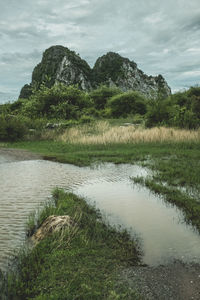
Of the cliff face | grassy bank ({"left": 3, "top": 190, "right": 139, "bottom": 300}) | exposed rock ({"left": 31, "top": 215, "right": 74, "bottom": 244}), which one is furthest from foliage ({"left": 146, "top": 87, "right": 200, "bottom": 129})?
the cliff face

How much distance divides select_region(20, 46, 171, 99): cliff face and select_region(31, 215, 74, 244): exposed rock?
94945 mm

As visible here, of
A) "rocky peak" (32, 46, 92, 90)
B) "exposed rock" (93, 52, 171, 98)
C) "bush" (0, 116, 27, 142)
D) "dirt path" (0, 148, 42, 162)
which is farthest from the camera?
"exposed rock" (93, 52, 171, 98)

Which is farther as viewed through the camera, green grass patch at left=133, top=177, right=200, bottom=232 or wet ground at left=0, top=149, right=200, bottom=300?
green grass patch at left=133, top=177, right=200, bottom=232

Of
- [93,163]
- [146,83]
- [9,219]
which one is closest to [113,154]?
[93,163]

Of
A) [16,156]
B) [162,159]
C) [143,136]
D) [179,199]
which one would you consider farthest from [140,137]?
[179,199]

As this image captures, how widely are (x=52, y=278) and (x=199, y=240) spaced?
8.97 feet

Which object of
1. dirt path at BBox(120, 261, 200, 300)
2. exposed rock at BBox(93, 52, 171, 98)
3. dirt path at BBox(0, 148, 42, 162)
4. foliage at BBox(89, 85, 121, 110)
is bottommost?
dirt path at BBox(120, 261, 200, 300)

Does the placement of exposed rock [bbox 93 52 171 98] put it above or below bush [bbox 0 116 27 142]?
above

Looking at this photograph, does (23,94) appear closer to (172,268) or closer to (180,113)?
(180,113)

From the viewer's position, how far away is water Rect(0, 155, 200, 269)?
4516 mm

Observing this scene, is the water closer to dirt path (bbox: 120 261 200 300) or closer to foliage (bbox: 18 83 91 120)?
dirt path (bbox: 120 261 200 300)

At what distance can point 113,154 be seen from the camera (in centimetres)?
1396

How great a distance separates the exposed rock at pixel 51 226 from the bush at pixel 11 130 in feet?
56.8

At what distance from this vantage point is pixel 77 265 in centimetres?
381
